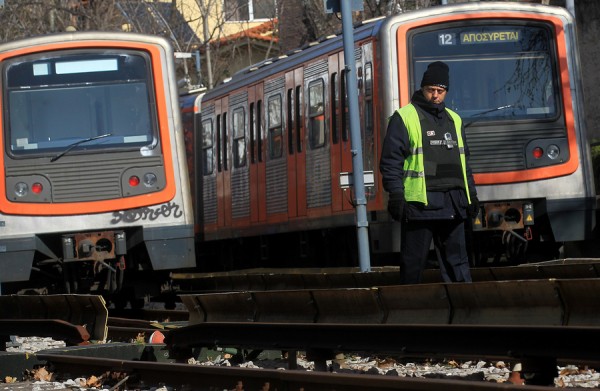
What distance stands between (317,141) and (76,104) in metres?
4.07

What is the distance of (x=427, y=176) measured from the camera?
32.1ft

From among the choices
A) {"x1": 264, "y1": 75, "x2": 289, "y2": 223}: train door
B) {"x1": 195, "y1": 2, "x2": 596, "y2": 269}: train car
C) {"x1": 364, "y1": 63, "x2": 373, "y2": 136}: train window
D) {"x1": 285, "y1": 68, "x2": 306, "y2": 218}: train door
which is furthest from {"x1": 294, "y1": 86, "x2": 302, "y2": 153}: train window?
{"x1": 364, "y1": 63, "x2": 373, "y2": 136}: train window

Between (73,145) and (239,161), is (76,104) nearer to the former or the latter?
(73,145)

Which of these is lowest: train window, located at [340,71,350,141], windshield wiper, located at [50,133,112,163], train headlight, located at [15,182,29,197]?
train headlight, located at [15,182,29,197]

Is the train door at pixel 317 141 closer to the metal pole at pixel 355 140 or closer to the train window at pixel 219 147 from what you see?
the metal pole at pixel 355 140

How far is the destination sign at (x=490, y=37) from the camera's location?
16.9 m

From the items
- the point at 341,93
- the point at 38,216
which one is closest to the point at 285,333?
the point at 38,216

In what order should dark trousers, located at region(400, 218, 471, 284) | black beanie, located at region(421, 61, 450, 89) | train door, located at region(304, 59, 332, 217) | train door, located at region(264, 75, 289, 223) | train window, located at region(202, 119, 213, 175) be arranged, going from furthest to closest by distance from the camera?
train window, located at region(202, 119, 213, 175) < train door, located at region(264, 75, 289, 223) < train door, located at region(304, 59, 332, 217) < dark trousers, located at region(400, 218, 471, 284) < black beanie, located at region(421, 61, 450, 89)

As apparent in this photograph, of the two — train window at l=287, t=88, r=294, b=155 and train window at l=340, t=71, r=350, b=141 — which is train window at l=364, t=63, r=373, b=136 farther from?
train window at l=287, t=88, r=294, b=155

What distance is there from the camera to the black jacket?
9711mm

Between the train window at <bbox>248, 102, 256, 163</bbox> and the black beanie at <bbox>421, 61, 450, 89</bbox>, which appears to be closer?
the black beanie at <bbox>421, 61, 450, 89</bbox>

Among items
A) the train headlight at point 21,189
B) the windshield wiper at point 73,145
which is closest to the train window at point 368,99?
the windshield wiper at point 73,145

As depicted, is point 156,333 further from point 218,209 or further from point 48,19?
point 48,19

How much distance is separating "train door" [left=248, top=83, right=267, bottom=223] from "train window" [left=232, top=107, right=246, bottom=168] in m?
0.32
